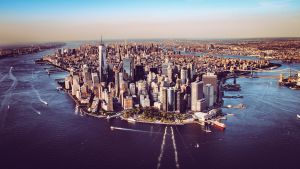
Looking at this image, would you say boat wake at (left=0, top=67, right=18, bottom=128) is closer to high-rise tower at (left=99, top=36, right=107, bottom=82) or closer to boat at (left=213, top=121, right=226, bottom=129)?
high-rise tower at (left=99, top=36, right=107, bottom=82)

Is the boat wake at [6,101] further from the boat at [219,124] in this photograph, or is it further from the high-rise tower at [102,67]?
the boat at [219,124]

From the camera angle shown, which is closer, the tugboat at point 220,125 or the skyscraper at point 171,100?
the tugboat at point 220,125

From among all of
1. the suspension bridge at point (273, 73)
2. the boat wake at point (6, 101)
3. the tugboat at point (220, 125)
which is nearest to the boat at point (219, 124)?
the tugboat at point (220, 125)

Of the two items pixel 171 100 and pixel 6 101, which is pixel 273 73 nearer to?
pixel 171 100

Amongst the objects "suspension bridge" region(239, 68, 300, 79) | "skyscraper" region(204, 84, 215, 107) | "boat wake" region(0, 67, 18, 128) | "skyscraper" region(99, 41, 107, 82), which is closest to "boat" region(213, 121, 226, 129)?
"skyscraper" region(204, 84, 215, 107)

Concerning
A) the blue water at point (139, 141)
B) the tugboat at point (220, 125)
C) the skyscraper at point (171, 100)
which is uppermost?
the skyscraper at point (171, 100)

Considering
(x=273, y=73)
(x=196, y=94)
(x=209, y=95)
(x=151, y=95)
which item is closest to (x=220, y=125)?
(x=196, y=94)

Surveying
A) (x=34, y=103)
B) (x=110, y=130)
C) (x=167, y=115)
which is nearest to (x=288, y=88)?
(x=167, y=115)

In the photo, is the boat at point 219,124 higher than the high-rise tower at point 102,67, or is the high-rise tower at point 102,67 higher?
the high-rise tower at point 102,67

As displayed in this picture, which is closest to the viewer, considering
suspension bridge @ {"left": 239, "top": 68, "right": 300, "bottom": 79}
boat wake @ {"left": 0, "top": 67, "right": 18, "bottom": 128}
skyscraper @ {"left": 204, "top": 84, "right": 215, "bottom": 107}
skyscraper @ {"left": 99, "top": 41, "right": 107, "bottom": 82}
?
boat wake @ {"left": 0, "top": 67, "right": 18, "bottom": 128}

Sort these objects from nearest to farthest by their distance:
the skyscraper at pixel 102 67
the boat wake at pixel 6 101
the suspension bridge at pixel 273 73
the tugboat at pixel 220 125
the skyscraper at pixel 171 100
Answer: the tugboat at pixel 220 125 < the boat wake at pixel 6 101 < the skyscraper at pixel 171 100 < the skyscraper at pixel 102 67 < the suspension bridge at pixel 273 73
